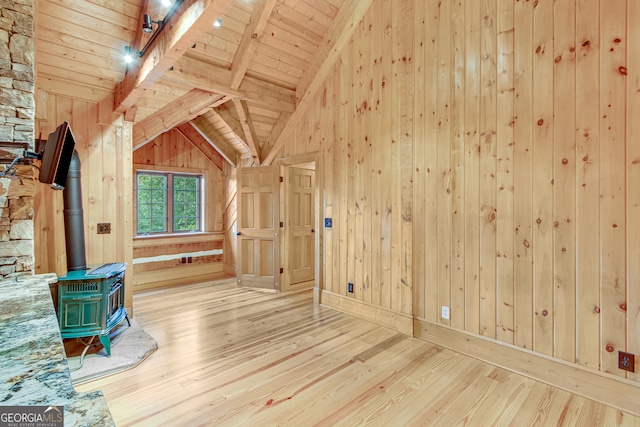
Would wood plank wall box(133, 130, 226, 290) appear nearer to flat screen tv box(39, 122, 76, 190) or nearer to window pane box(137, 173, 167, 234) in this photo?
window pane box(137, 173, 167, 234)

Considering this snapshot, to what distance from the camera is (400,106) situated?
3.49 metres

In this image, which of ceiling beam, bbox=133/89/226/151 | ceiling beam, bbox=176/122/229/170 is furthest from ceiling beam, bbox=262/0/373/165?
ceiling beam, bbox=176/122/229/170

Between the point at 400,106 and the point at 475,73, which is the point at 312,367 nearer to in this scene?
the point at 400,106

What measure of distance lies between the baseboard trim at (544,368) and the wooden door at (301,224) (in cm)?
259

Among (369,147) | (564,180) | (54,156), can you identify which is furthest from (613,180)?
(54,156)

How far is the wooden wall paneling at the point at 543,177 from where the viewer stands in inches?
98.5

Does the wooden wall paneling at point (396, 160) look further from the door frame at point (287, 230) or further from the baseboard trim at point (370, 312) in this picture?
the door frame at point (287, 230)

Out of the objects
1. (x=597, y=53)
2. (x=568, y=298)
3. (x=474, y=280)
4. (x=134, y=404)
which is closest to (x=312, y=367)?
(x=134, y=404)

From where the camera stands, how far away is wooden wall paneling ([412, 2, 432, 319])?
10.8 feet

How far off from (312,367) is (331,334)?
2.48 ft

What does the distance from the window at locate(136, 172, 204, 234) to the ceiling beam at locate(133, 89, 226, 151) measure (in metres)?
1.47

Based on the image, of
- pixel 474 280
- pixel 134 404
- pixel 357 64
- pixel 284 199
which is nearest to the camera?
pixel 134 404

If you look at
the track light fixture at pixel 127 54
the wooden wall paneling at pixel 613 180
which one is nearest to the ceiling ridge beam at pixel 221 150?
the track light fixture at pixel 127 54

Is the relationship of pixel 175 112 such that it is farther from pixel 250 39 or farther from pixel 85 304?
pixel 85 304
